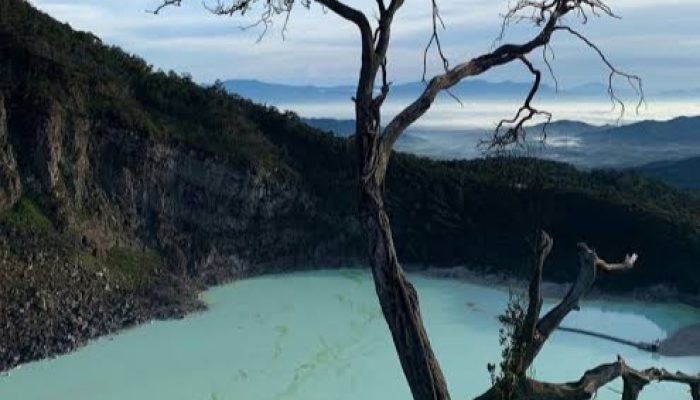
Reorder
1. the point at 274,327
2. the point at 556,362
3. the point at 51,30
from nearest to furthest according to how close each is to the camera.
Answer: the point at 556,362 < the point at 274,327 < the point at 51,30

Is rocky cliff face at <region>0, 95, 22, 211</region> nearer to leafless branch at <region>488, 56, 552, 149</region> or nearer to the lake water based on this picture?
the lake water

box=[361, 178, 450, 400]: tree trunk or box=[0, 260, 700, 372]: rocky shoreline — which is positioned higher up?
box=[361, 178, 450, 400]: tree trunk

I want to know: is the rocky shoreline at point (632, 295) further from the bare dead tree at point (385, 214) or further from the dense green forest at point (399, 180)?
the bare dead tree at point (385, 214)

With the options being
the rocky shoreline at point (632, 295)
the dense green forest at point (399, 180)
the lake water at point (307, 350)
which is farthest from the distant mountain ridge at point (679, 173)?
the lake water at point (307, 350)

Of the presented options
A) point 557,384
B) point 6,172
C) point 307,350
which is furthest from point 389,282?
point 6,172

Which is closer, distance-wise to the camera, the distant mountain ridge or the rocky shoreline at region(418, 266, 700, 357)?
the rocky shoreline at region(418, 266, 700, 357)

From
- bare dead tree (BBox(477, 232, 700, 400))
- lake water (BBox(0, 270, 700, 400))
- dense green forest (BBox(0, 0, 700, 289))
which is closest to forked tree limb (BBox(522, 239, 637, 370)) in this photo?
bare dead tree (BBox(477, 232, 700, 400))

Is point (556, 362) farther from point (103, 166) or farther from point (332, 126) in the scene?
point (332, 126)

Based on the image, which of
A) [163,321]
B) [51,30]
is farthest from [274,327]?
[51,30]
